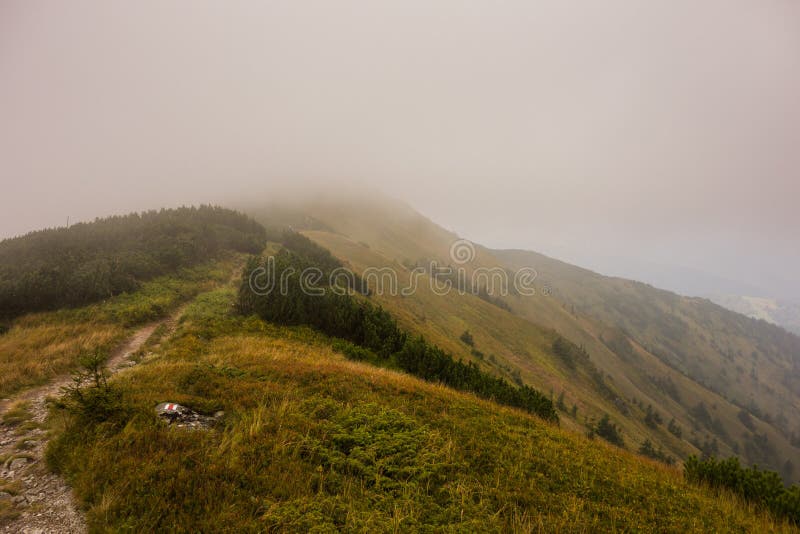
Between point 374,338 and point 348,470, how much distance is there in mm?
11640

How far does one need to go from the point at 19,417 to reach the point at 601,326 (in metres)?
185

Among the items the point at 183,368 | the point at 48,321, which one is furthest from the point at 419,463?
the point at 48,321

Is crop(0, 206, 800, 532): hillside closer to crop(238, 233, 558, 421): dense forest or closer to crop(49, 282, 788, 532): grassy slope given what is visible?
crop(49, 282, 788, 532): grassy slope

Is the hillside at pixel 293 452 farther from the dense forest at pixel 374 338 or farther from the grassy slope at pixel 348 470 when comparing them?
the dense forest at pixel 374 338

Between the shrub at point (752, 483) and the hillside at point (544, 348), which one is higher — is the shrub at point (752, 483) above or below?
above

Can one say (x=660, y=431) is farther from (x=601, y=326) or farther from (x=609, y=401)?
(x=601, y=326)

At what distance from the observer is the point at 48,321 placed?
53.7 feet

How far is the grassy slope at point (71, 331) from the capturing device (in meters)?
11.5

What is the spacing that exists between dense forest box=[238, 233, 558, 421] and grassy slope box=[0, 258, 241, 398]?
4864 millimetres

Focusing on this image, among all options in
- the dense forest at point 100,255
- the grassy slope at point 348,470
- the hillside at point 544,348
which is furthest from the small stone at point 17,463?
the hillside at point 544,348

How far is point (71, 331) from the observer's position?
15.3 meters

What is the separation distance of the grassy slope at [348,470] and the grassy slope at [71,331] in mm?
4539

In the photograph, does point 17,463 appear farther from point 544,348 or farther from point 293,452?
point 544,348

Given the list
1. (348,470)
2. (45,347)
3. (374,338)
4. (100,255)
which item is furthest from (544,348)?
(45,347)
